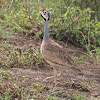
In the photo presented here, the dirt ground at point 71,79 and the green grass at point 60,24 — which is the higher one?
the green grass at point 60,24

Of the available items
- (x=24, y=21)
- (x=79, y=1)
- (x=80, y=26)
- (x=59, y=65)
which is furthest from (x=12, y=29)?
(x=59, y=65)

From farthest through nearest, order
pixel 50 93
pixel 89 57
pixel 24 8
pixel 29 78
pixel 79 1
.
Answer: pixel 79 1 → pixel 24 8 → pixel 89 57 → pixel 29 78 → pixel 50 93

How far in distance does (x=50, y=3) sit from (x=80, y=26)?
153cm

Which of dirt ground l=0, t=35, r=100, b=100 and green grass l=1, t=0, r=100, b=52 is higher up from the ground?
green grass l=1, t=0, r=100, b=52

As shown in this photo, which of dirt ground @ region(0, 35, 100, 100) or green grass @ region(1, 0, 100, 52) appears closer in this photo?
dirt ground @ region(0, 35, 100, 100)

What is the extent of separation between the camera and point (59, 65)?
153 inches

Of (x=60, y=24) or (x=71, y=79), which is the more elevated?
(x=60, y=24)

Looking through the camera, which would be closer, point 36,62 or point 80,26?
point 36,62

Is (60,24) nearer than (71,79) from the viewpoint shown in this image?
No

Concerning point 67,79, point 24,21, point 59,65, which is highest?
point 24,21

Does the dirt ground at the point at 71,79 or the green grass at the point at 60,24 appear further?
the green grass at the point at 60,24

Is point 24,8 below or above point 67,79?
above

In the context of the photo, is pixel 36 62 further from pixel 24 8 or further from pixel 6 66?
pixel 24 8

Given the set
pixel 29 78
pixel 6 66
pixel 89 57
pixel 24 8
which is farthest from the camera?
pixel 24 8
